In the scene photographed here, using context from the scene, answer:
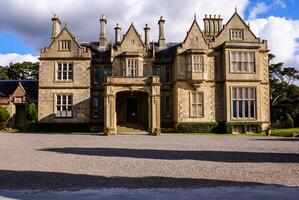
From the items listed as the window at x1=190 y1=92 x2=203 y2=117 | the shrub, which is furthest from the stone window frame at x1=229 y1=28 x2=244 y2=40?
the shrub

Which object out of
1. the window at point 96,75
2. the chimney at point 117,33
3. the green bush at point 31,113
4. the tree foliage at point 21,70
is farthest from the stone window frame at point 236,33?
the tree foliage at point 21,70

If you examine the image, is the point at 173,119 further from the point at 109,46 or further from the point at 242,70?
the point at 109,46

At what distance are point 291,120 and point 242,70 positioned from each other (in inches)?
499

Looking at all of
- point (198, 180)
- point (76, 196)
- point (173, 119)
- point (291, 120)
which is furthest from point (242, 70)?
point (76, 196)

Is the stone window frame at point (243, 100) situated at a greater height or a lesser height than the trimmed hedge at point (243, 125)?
greater

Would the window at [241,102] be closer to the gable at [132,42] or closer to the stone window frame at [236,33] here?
the stone window frame at [236,33]

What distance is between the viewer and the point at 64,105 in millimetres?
36750

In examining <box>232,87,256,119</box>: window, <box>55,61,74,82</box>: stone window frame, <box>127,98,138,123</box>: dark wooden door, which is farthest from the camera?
<box>127,98,138,123</box>: dark wooden door

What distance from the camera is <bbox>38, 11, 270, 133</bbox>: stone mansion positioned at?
35031 mm

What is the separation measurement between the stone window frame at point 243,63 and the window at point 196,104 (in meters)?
4.10

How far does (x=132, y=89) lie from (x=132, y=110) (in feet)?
21.4

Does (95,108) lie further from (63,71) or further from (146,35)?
(146,35)

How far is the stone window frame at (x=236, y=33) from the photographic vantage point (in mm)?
36094

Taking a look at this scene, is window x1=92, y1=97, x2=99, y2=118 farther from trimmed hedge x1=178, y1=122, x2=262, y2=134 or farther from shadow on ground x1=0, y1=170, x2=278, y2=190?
shadow on ground x1=0, y1=170, x2=278, y2=190
